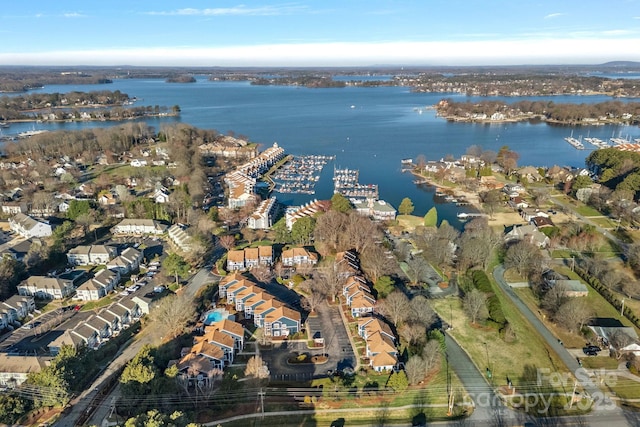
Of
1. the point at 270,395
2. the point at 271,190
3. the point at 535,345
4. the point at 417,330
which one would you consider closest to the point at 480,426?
the point at 417,330

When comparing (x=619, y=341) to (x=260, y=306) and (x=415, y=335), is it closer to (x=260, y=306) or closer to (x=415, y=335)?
(x=415, y=335)

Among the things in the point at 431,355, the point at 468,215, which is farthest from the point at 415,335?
the point at 468,215

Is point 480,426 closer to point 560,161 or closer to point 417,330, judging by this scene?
point 417,330

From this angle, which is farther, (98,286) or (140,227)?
(140,227)

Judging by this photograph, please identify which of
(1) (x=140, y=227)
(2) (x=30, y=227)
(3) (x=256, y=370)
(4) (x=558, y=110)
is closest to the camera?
(3) (x=256, y=370)

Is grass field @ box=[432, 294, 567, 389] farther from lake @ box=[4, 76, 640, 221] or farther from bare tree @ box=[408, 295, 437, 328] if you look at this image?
lake @ box=[4, 76, 640, 221]

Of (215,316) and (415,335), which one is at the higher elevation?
(415,335)

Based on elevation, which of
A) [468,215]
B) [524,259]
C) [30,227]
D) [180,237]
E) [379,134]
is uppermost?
[379,134]
